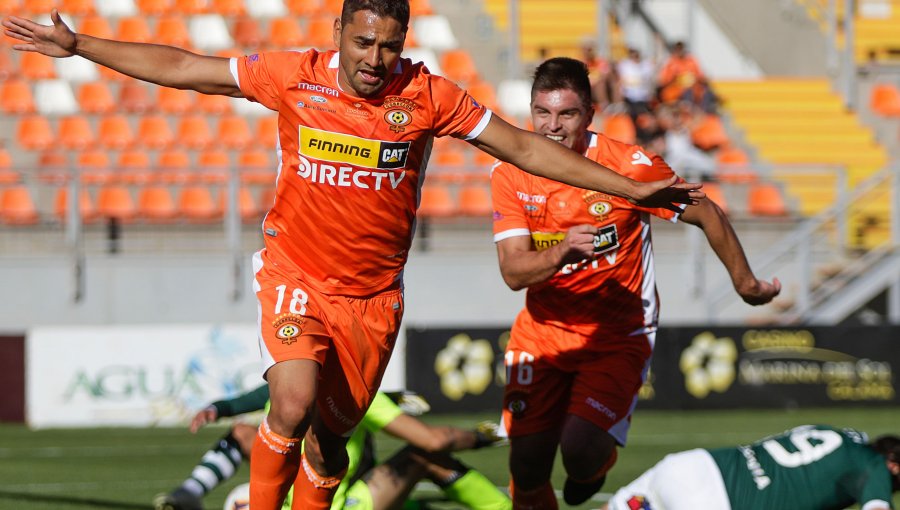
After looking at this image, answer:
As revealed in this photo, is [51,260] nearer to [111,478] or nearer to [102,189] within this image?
[102,189]

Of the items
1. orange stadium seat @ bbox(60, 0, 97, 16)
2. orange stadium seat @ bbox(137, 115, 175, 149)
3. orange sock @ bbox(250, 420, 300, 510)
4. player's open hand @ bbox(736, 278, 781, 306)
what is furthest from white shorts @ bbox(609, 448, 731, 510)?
orange stadium seat @ bbox(60, 0, 97, 16)

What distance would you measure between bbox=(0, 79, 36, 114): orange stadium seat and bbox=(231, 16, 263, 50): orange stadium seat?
3.14m

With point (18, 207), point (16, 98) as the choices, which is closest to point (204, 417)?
point (18, 207)

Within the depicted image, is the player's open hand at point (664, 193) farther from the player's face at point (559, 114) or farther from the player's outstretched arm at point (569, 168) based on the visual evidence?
the player's face at point (559, 114)

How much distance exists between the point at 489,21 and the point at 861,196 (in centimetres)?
686

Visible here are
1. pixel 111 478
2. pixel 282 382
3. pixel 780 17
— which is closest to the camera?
pixel 282 382

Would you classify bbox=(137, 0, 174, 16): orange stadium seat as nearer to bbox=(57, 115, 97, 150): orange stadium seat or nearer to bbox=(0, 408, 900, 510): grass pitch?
bbox=(57, 115, 97, 150): orange stadium seat

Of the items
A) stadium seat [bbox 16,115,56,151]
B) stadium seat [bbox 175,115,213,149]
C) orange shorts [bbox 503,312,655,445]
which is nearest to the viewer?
orange shorts [bbox 503,312,655,445]

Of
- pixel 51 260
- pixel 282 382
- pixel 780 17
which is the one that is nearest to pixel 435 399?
pixel 51 260

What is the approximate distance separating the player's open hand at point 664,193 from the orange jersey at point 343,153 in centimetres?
78

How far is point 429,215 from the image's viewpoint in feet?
56.3

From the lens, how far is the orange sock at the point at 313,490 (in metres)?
6.16

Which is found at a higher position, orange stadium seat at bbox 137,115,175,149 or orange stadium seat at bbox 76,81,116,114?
orange stadium seat at bbox 76,81,116,114

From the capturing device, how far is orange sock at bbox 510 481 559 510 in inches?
287
